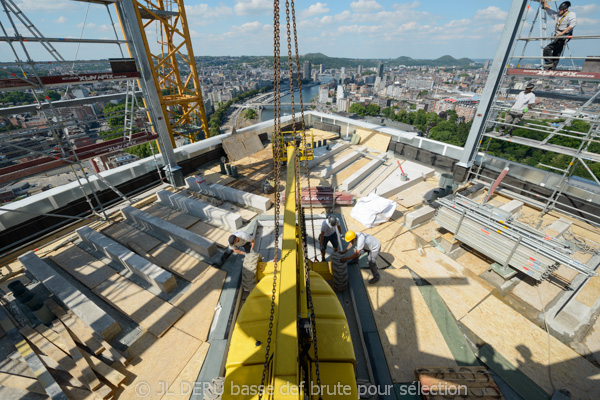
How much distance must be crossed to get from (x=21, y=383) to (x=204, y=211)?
5873mm

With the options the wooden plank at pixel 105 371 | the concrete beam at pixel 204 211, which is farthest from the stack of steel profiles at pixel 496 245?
the wooden plank at pixel 105 371

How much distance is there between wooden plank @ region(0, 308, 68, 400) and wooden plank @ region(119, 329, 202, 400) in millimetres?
1055

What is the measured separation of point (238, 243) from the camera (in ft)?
23.7

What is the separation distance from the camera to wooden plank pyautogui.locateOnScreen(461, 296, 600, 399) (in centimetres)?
491

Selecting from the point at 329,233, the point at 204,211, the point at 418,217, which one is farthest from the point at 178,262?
the point at 418,217

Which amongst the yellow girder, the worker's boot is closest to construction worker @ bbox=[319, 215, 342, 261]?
the worker's boot

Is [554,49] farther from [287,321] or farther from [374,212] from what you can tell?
[287,321]

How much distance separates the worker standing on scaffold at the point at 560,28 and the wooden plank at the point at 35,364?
1610 centimetres

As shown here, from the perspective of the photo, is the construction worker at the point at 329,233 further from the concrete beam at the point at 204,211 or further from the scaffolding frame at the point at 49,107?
the scaffolding frame at the point at 49,107

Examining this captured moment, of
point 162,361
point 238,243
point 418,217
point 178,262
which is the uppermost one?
point 238,243

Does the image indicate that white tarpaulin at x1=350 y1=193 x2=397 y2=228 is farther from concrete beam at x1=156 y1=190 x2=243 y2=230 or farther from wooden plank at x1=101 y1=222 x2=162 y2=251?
wooden plank at x1=101 y1=222 x2=162 y2=251

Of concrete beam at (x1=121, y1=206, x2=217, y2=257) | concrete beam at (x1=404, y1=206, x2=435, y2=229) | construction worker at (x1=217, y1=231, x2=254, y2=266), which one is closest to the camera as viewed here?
construction worker at (x1=217, y1=231, x2=254, y2=266)

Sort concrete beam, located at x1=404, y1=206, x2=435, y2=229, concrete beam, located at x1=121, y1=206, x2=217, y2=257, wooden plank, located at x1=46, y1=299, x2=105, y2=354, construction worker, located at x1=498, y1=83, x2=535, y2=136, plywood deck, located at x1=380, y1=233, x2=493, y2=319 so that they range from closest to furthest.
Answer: wooden plank, located at x1=46, y1=299, x2=105, y2=354 < plywood deck, located at x1=380, y1=233, x2=493, y2=319 < concrete beam, located at x1=121, y1=206, x2=217, y2=257 < concrete beam, located at x1=404, y1=206, x2=435, y2=229 < construction worker, located at x1=498, y1=83, x2=535, y2=136

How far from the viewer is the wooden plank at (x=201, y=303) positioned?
583 centimetres
